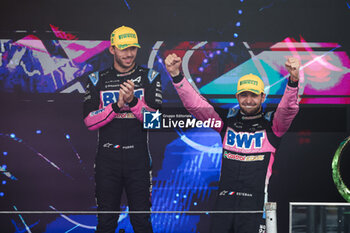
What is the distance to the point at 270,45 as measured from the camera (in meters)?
3.62

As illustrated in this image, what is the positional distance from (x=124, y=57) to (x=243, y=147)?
127 centimetres

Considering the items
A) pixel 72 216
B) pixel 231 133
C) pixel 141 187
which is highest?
pixel 231 133

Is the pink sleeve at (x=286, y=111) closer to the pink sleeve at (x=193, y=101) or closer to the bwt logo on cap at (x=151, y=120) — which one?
the pink sleeve at (x=193, y=101)

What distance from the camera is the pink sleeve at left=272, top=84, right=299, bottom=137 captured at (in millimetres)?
3576

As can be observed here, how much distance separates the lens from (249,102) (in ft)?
11.8

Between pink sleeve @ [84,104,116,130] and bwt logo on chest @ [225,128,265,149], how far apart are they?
3.40 feet

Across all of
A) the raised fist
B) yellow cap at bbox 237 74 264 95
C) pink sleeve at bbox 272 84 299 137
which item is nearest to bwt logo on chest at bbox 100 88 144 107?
the raised fist

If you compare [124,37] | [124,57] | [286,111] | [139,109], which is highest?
[124,37]

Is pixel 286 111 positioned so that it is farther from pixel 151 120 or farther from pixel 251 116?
pixel 151 120

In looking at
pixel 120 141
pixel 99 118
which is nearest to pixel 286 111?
pixel 120 141

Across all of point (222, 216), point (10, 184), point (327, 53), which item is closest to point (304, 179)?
point (222, 216)

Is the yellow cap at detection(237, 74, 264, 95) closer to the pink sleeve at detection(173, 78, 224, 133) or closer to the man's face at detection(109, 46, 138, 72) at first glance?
the pink sleeve at detection(173, 78, 224, 133)

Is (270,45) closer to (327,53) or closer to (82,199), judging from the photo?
(327,53)

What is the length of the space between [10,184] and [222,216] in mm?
1817
